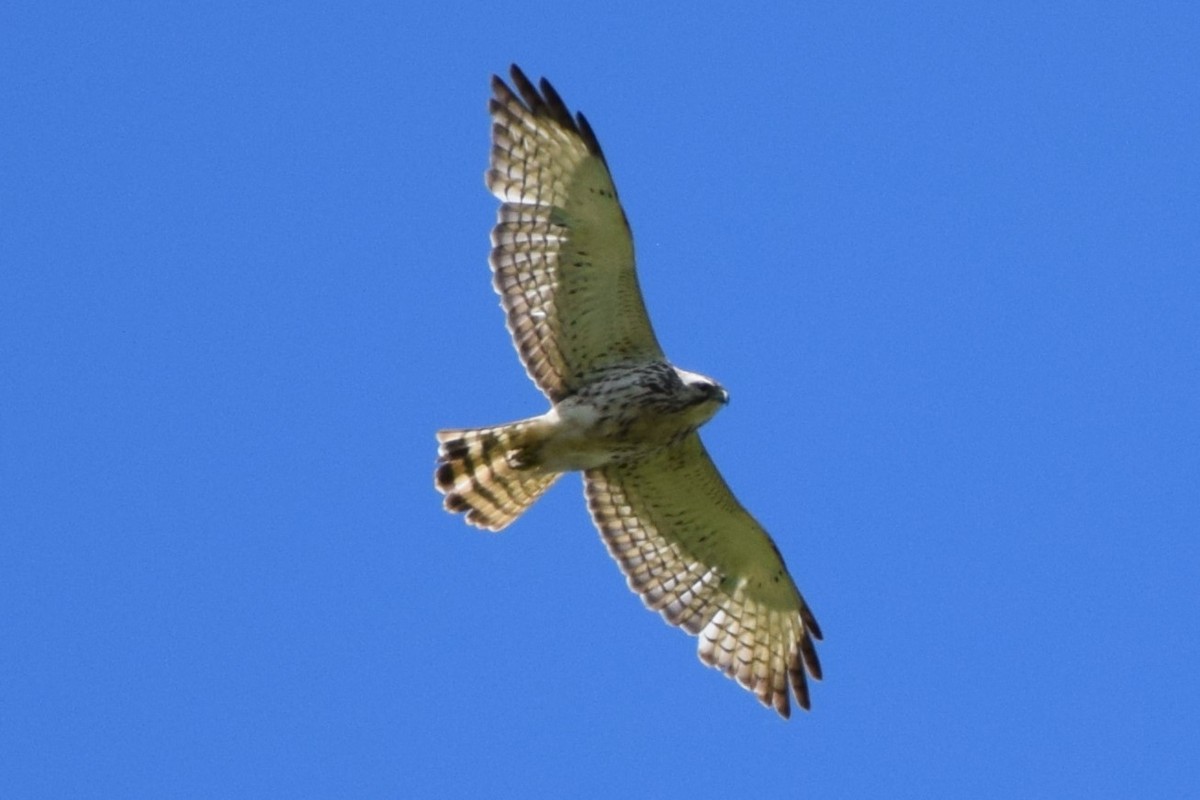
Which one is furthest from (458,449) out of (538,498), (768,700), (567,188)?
(768,700)

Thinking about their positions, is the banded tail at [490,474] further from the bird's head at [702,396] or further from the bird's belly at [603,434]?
the bird's head at [702,396]

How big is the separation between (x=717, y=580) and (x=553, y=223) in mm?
2563

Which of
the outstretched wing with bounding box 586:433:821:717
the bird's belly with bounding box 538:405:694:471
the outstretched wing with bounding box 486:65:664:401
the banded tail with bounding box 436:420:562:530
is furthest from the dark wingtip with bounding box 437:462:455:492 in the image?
the outstretched wing with bounding box 586:433:821:717

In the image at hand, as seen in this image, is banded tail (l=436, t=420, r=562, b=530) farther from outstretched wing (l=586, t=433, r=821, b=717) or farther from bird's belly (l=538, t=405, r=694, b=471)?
outstretched wing (l=586, t=433, r=821, b=717)

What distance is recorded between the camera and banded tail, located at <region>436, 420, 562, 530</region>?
38.2 ft

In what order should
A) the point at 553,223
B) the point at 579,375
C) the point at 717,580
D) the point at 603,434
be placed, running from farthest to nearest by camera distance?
the point at 717,580, the point at 579,375, the point at 603,434, the point at 553,223

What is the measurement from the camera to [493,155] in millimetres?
11477

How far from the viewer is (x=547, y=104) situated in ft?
37.6

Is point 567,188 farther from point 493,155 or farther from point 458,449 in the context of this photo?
point 458,449

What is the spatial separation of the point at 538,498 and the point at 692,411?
3.56ft

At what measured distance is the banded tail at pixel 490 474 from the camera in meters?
11.6

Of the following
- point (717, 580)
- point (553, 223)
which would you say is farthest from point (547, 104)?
point (717, 580)

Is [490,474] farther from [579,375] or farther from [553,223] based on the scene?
[553,223]

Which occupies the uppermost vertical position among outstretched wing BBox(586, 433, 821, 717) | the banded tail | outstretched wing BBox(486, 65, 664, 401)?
outstretched wing BBox(486, 65, 664, 401)
